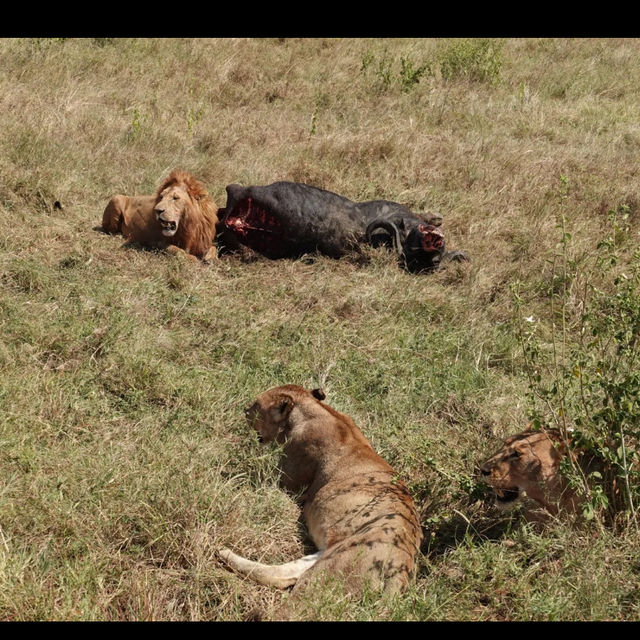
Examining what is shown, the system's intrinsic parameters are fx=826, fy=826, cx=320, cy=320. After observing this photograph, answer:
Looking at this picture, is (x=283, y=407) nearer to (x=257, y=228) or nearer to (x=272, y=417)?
(x=272, y=417)

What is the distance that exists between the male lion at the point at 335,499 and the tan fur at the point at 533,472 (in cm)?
52

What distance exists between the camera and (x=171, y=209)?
804cm

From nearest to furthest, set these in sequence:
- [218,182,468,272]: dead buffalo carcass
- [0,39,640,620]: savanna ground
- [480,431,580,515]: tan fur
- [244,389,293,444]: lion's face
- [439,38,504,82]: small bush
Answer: [0,39,640,620]: savanna ground, [480,431,580,515]: tan fur, [244,389,293,444]: lion's face, [218,182,468,272]: dead buffalo carcass, [439,38,504,82]: small bush

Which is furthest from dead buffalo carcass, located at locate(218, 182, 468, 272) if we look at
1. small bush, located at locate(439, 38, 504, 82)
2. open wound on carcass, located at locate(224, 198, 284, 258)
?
small bush, located at locate(439, 38, 504, 82)

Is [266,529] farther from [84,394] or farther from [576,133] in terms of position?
[576,133]

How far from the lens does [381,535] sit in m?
4.32

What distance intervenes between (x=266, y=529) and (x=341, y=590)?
2.57 ft

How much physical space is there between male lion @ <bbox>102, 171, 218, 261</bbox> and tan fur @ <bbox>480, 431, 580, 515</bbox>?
4.25m

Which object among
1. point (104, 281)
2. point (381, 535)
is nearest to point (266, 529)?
point (381, 535)

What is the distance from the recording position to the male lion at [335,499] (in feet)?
13.7

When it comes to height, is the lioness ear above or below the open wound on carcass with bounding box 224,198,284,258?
below

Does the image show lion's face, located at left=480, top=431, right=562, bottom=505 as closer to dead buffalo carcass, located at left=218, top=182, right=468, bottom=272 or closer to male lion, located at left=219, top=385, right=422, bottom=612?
male lion, located at left=219, top=385, right=422, bottom=612

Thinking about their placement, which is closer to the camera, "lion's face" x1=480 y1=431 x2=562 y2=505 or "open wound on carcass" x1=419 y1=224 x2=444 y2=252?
"lion's face" x1=480 y1=431 x2=562 y2=505

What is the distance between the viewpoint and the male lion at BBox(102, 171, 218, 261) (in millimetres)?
8102
